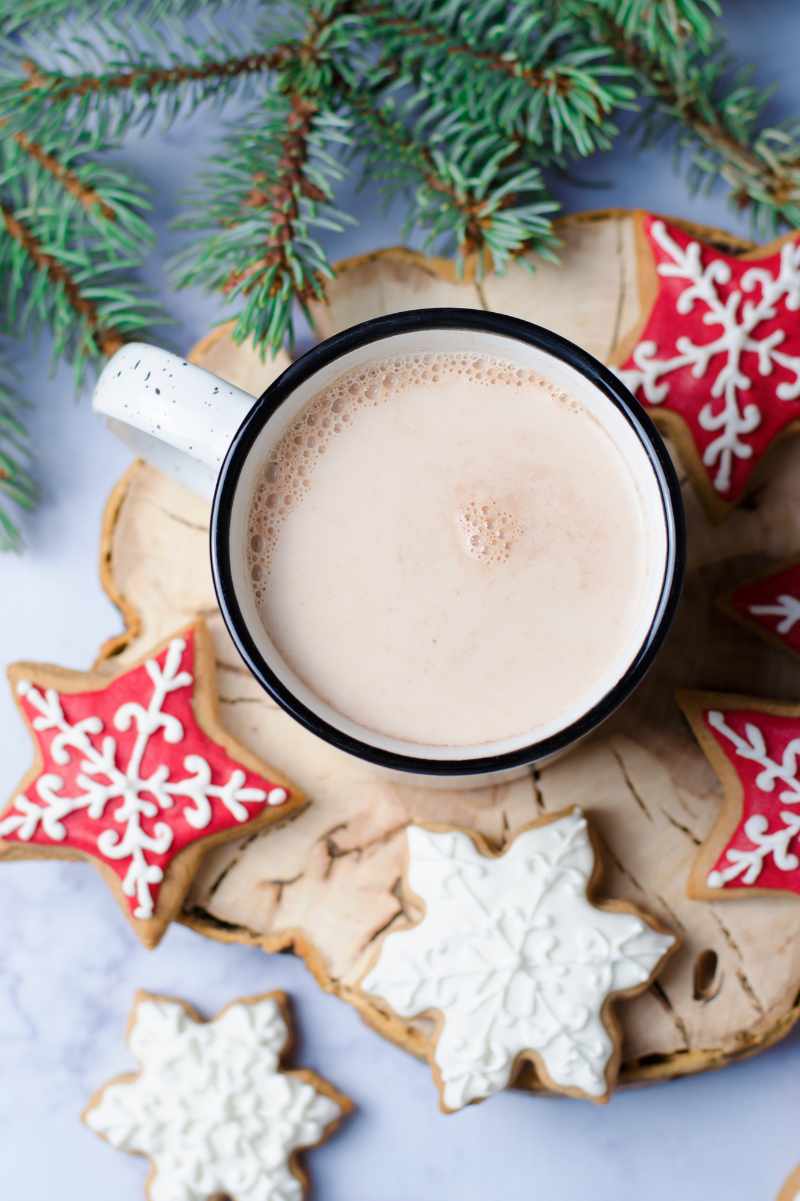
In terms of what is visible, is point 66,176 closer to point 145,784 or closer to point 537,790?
point 145,784

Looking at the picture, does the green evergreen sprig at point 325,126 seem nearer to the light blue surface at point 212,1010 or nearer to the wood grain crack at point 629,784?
the light blue surface at point 212,1010

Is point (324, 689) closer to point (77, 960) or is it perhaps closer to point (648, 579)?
point (648, 579)

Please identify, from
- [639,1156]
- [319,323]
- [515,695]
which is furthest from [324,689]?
[639,1156]

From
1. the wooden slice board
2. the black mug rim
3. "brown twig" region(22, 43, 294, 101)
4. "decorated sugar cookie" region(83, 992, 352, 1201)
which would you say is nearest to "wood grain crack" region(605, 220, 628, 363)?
the wooden slice board

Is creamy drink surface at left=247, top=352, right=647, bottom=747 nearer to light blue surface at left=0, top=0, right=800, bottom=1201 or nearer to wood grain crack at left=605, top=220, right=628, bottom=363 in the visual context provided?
wood grain crack at left=605, top=220, right=628, bottom=363

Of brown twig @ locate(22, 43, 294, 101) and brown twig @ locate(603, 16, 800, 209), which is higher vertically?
brown twig @ locate(603, 16, 800, 209)

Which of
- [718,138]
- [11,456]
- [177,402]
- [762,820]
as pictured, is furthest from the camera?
[11,456]

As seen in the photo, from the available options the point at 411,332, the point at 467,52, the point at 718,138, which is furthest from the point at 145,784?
the point at 718,138
